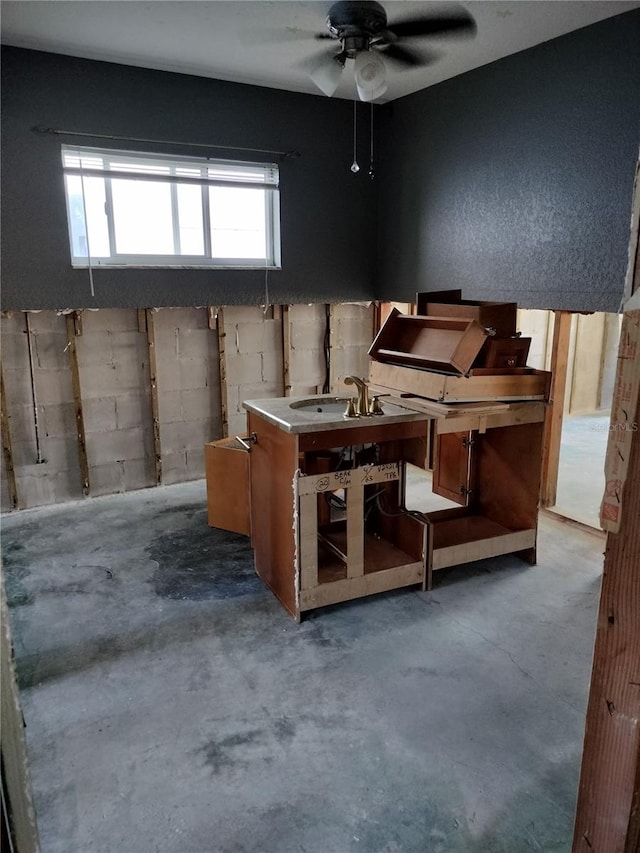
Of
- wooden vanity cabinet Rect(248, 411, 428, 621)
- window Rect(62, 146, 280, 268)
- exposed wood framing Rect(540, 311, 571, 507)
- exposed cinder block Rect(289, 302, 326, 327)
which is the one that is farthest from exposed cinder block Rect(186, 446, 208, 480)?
exposed wood framing Rect(540, 311, 571, 507)

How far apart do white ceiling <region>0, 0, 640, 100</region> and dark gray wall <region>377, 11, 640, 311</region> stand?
0.64ft

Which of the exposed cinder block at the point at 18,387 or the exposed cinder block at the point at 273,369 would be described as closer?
the exposed cinder block at the point at 18,387

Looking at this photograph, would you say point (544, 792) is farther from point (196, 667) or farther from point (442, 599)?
point (196, 667)

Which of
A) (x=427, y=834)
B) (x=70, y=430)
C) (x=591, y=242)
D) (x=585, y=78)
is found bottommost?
(x=427, y=834)

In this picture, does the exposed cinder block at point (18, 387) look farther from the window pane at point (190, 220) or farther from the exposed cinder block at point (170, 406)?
the window pane at point (190, 220)

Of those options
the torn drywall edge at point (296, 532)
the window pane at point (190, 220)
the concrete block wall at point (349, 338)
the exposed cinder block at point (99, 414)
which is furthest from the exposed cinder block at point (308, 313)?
the torn drywall edge at point (296, 532)

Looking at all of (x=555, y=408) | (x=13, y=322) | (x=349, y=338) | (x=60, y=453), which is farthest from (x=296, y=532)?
(x=349, y=338)

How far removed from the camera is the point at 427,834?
1781 millimetres

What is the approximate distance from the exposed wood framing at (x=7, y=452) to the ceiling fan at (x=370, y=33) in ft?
9.56

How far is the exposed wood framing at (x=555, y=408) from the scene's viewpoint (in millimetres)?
4027

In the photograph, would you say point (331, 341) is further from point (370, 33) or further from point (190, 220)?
point (370, 33)

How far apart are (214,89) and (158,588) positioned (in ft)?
11.7

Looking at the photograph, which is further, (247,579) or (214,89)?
(214,89)

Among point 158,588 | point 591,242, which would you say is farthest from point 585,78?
point 158,588
